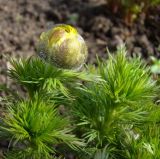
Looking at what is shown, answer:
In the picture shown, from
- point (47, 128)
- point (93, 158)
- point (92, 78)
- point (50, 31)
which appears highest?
point (50, 31)

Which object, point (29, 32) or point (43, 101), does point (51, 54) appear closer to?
point (43, 101)

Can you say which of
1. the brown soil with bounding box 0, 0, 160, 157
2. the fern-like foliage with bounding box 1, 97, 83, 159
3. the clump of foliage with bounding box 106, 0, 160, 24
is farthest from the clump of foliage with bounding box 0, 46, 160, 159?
the clump of foliage with bounding box 106, 0, 160, 24

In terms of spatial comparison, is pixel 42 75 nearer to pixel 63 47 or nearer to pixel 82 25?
pixel 63 47

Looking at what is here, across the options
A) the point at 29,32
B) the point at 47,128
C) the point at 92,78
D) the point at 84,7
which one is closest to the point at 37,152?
the point at 47,128

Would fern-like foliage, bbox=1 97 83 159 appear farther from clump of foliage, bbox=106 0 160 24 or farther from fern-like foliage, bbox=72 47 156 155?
clump of foliage, bbox=106 0 160 24

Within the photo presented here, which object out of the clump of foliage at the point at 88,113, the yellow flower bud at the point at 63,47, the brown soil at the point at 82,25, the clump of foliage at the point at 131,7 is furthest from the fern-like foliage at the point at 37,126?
the clump of foliage at the point at 131,7

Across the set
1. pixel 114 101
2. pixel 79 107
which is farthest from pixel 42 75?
pixel 114 101

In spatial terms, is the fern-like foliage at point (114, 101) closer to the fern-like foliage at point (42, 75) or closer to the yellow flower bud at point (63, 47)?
the fern-like foliage at point (42, 75)
